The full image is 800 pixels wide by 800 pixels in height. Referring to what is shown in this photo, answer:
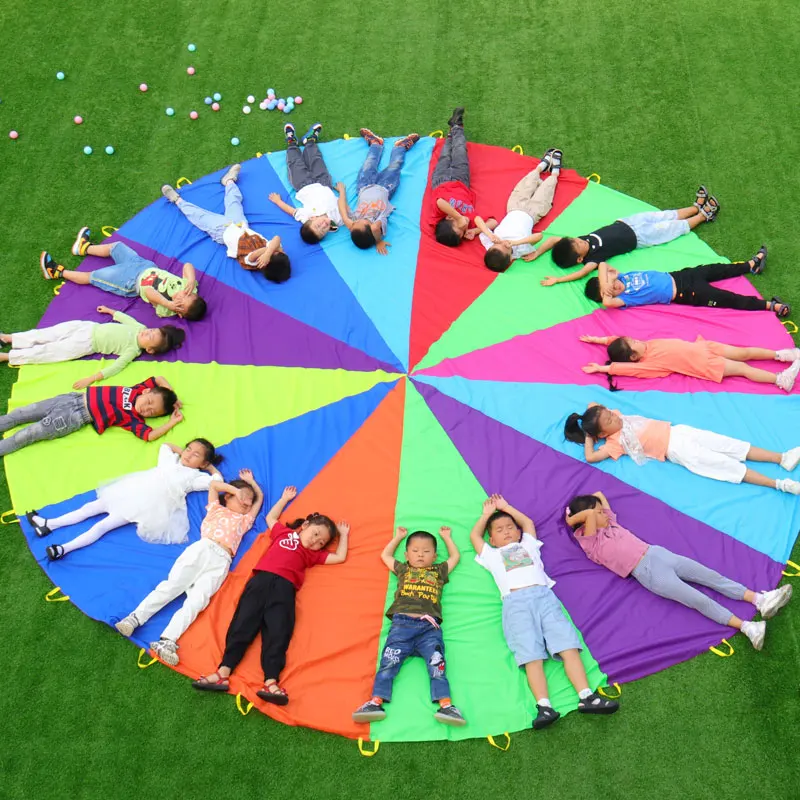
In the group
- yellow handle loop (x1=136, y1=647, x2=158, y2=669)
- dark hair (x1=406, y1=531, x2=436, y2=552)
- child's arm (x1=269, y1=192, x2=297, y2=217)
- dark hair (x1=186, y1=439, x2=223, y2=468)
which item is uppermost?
child's arm (x1=269, y1=192, x2=297, y2=217)

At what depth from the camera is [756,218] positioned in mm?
5898

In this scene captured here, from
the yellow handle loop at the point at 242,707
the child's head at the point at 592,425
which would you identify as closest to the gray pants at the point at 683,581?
the child's head at the point at 592,425

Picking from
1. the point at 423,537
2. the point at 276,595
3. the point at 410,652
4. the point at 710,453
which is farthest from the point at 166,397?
the point at 710,453

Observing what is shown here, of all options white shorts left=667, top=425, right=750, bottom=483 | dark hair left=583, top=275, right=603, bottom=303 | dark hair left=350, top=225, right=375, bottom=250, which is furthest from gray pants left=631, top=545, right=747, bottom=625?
dark hair left=350, top=225, right=375, bottom=250

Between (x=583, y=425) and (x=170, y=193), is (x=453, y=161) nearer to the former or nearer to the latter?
(x=170, y=193)

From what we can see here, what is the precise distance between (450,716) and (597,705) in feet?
2.81

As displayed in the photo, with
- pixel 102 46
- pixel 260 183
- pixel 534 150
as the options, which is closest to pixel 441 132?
pixel 534 150

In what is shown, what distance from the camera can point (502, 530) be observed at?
450cm

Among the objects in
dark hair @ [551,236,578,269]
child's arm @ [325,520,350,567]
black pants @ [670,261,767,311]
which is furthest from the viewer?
dark hair @ [551,236,578,269]

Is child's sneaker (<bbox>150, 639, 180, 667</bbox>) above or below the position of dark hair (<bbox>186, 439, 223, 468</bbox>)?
below

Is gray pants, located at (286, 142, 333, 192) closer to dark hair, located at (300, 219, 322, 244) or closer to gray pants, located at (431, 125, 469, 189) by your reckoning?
dark hair, located at (300, 219, 322, 244)

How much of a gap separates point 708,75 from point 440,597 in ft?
18.6

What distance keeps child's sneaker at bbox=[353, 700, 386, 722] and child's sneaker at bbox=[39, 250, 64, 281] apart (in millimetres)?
4198

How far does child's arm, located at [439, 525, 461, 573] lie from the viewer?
14.7ft
